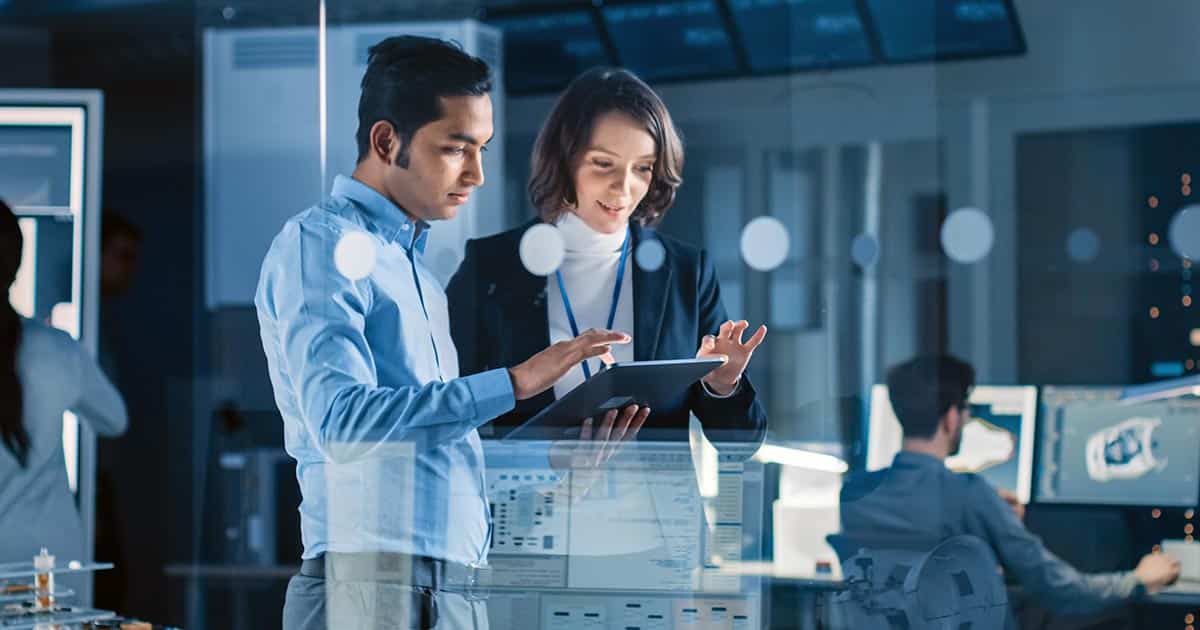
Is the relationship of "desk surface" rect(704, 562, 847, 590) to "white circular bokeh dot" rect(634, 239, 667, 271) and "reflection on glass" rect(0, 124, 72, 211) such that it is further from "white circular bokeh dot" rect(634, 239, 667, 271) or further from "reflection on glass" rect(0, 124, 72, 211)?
"reflection on glass" rect(0, 124, 72, 211)

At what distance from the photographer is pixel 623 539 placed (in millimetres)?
2828

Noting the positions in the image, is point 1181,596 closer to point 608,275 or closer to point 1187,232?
point 1187,232

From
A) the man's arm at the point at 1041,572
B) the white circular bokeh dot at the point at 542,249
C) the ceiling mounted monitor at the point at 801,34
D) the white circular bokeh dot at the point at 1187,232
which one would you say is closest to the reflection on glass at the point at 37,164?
the white circular bokeh dot at the point at 542,249

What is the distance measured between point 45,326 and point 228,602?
38.6 inches

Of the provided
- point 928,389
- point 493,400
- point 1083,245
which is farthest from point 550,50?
point 1083,245

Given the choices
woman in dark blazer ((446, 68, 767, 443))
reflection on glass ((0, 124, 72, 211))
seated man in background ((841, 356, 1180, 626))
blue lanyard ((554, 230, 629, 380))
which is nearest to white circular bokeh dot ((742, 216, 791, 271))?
woman in dark blazer ((446, 68, 767, 443))

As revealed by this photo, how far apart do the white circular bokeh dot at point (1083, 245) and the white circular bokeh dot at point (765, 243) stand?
610 millimetres

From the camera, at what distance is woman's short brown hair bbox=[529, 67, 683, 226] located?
9.59 feet

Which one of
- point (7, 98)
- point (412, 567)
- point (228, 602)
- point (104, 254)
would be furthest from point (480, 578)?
point (104, 254)

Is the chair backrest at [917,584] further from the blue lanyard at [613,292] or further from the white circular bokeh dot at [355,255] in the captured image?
the white circular bokeh dot at [355,255]

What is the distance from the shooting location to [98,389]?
13.0ft

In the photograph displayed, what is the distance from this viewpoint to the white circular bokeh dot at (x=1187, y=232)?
2.93m

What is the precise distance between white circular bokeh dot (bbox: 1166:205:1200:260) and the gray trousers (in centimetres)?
168

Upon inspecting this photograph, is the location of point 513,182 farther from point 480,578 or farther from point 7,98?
point 7,98
